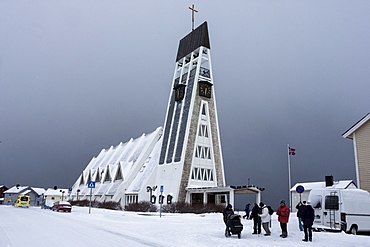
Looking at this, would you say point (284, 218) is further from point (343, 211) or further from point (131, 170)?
point (131, 170)

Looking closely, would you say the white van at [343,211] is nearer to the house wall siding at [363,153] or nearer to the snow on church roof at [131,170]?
the house wall siding at [363,153]

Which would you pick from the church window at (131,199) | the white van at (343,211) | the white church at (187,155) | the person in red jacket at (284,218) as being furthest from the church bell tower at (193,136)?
the person in red jacket at (284,218)

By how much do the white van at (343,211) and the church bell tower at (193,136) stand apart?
22.4m

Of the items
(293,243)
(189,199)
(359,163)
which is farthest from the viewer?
(189,199)

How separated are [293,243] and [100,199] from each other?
139ft

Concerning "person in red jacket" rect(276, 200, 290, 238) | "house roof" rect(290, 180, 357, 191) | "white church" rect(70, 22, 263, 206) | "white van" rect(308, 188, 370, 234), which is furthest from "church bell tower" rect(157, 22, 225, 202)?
"person in red jacket" rect(276, 200, 290, 238)

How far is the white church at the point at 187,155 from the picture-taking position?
37688mm

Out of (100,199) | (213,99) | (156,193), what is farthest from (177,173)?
(100,199)

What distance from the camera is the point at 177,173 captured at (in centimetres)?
3809

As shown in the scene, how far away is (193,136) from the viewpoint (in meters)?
39.5

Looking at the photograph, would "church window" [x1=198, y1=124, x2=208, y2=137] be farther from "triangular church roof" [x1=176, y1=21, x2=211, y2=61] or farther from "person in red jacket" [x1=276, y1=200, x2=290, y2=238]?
"person in red jacket" [x1=276, y1=200, x2=290, y2=238]

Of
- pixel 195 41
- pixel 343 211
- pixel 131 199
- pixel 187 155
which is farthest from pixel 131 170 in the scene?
pixel 343 211

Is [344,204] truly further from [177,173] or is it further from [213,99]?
[213,99]

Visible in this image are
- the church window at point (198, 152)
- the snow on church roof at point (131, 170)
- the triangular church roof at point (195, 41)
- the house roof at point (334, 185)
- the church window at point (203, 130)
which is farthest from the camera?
the snow on church roof at point (131, 170)
